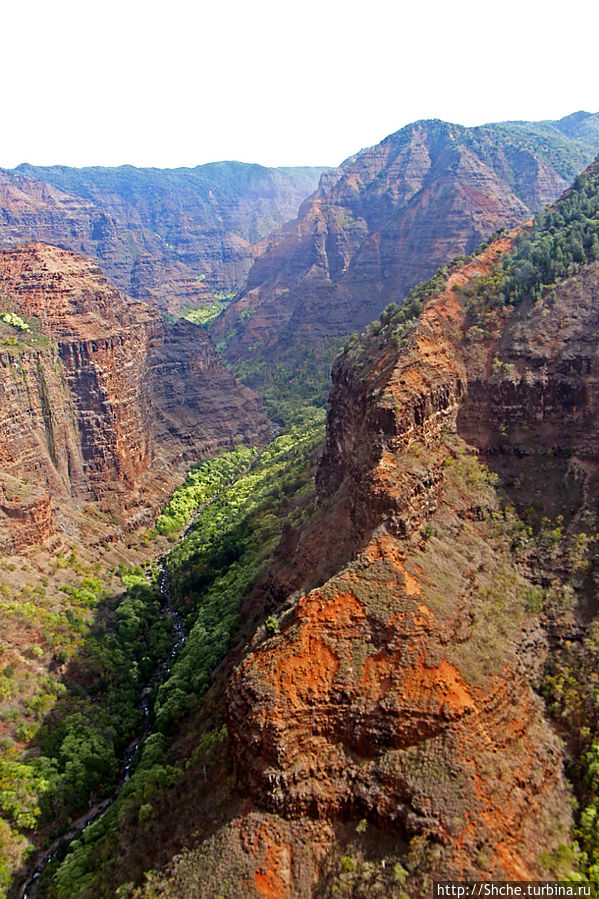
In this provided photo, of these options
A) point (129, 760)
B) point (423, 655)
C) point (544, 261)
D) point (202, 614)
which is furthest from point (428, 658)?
point (202, 614)

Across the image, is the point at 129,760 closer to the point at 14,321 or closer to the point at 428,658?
the point at 428,658

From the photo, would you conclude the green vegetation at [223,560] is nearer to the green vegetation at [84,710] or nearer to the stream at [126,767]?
the stream at [126,767]

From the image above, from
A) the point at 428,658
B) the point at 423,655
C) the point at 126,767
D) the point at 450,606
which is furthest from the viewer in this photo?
the point at 126,767

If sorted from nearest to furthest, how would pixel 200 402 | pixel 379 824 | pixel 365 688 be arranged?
pixel 379 824 < pixel 365 688 < pixel 200 402

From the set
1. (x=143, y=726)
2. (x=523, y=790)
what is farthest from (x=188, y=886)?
(x=143, y=726)

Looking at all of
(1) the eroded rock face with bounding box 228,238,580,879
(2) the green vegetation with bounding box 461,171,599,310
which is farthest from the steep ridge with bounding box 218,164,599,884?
(2) the green vegetation with bounding box 461,171,599,310

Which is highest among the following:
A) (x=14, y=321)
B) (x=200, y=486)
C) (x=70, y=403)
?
(x=14, y=321)

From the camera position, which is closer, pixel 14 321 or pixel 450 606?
pixel 450 606

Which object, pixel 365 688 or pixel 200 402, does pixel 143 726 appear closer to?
pixel 365 688

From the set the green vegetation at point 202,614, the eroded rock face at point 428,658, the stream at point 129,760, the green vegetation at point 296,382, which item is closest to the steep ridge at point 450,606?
the eroded rock face at point 428,658
